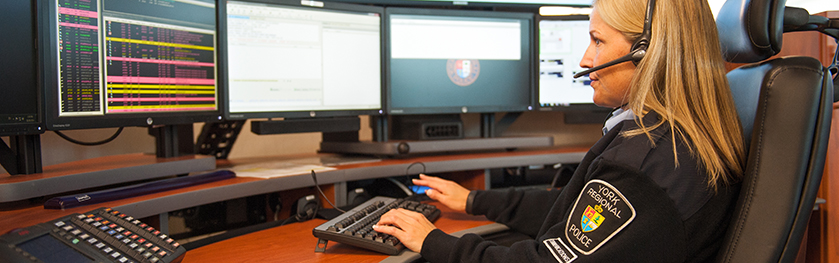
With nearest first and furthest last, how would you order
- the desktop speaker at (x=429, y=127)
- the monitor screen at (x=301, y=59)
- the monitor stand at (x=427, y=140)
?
the monitor screen at (x=301, y=59) < the monitor stand at (x=427, y=140) < the desktop speaker at (x=429, y=127)

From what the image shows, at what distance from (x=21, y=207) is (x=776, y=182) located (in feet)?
3.81

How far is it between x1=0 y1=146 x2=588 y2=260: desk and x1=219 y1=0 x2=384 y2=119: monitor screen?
21 cm

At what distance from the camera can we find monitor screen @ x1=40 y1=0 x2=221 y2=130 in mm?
931

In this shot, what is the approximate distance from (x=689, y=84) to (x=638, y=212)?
238mm

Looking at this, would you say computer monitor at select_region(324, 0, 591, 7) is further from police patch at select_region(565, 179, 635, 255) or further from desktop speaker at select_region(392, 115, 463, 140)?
police patch at select_region(565, 179, 635, 255)

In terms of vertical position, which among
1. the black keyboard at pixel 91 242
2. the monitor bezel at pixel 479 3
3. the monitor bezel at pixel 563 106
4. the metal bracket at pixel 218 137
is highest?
the monitor bezel at pixel 479 3

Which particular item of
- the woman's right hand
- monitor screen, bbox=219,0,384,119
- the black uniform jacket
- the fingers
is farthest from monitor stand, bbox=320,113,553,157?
the black uniform jacket

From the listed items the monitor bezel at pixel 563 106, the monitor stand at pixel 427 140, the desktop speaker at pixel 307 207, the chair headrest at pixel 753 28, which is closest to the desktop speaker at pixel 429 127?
the monitor stand at pixel 427 140

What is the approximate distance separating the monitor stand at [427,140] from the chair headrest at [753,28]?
84 centimetres

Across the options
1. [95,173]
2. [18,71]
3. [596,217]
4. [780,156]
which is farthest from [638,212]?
[18,71]

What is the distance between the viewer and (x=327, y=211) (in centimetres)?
113

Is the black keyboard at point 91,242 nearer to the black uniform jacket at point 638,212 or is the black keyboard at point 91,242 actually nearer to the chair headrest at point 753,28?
the black uniform jacket at point 638,212

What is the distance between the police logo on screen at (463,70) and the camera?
5.24 feet

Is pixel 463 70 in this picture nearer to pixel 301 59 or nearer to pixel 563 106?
pixel 563 106
